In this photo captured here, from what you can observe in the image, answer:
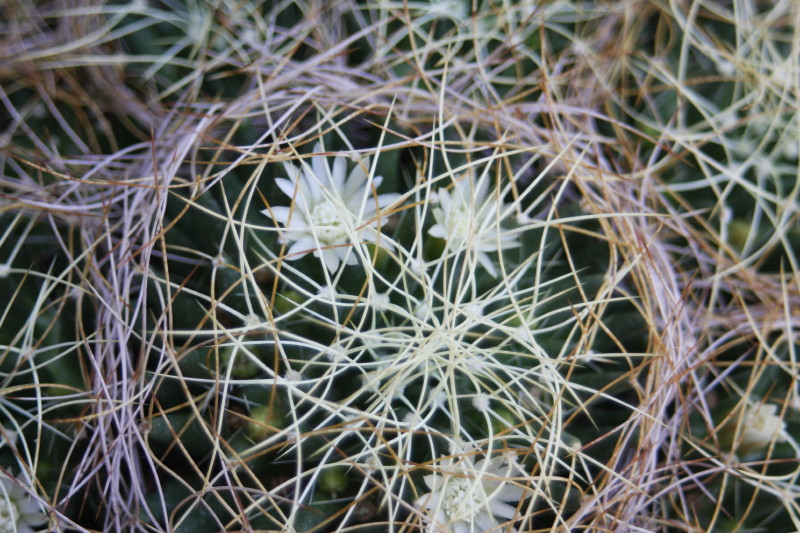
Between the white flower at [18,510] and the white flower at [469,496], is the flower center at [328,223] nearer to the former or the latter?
the white flower at [469,496]

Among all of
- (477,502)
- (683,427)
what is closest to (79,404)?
(477,502)

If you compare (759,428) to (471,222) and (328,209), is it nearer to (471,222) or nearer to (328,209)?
(471,222)

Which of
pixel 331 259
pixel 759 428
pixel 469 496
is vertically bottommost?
pixel 759 428

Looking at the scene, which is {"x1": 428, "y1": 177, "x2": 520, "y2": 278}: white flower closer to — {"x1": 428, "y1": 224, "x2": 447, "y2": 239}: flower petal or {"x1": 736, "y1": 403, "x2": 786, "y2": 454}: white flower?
{"x1": 428, "y1": 224, "x2": 447, "y2": 239}: flower petal

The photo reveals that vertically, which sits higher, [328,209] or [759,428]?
[328,209]

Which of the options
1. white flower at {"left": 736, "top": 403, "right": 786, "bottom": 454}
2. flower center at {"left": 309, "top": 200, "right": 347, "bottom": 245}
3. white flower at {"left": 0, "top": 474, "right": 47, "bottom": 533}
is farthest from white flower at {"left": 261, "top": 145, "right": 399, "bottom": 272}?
white flower at {"left": 736, "top": 403, "right": 786, "bottom": 454}

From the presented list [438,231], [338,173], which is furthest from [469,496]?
[338,173]

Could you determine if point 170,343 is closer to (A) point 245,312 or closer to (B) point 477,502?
(A) point 245,312
